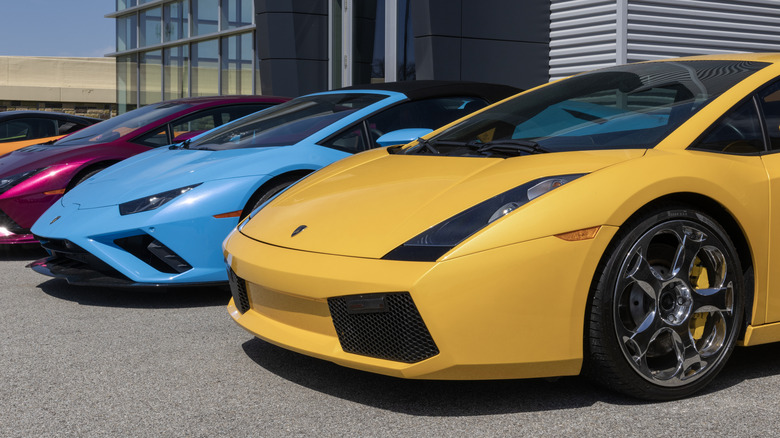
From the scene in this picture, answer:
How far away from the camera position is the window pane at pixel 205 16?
17.1 metres

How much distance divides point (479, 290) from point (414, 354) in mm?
320

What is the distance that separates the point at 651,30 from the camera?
389 inches

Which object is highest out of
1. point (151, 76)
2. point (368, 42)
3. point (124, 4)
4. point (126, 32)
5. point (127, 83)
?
point (124, 4)

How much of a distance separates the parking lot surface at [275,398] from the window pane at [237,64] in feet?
40.6

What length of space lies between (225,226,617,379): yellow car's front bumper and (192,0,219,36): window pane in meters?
15.1

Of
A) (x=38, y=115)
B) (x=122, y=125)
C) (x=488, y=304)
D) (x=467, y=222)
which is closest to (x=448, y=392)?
(x=488, y=304)

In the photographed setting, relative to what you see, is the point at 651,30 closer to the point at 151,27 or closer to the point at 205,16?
the point at 205,16

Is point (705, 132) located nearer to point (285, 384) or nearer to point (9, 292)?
point (285, 384)

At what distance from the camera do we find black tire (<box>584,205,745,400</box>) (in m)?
2.88

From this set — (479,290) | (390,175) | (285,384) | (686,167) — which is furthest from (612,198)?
(285,384)

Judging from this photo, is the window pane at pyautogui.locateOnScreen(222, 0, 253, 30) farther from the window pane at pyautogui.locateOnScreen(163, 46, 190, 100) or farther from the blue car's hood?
the blue car's hood

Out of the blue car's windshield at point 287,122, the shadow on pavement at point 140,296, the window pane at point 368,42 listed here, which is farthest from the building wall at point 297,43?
the shadow on pavement at point 140,296

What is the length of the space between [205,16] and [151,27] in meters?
2.90

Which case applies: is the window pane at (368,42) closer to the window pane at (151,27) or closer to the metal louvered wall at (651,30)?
the metal louvered wall at (651,30)
